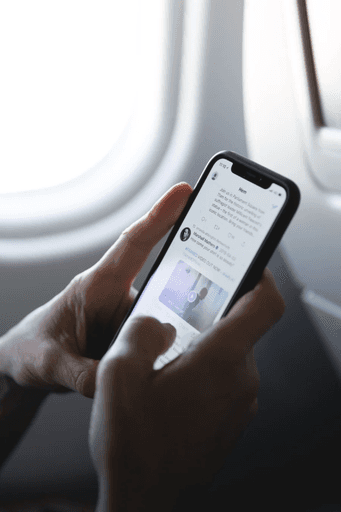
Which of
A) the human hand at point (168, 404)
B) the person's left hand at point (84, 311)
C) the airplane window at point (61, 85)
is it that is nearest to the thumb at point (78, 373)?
the person's left hand at point (84, 311)

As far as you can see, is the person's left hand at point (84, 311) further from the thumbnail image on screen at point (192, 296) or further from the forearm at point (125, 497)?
the forearm at point (125, 497)

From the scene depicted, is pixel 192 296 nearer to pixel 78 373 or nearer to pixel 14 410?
pixel 78 373

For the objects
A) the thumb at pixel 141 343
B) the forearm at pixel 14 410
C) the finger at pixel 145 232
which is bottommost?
the forearm at pixel 14 410

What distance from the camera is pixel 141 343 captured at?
0.42 metres

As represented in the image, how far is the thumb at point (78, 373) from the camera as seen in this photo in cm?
53

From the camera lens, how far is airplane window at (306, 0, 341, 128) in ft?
1.74

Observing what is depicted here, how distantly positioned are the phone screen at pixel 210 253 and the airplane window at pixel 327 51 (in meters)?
0.15

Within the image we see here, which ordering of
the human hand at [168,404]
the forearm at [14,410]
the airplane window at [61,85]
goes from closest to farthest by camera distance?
the human hand at [168,404] < the forearm at [14,410] < the airplane window at [61,85]

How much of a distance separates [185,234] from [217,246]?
6 centimetres

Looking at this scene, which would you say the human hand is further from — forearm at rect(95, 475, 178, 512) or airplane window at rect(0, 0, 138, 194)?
airplane window at rect(0, 0, 138, 194)

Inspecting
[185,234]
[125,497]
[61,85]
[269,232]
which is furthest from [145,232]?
[61,85]

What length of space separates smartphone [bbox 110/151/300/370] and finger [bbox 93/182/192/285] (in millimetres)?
18

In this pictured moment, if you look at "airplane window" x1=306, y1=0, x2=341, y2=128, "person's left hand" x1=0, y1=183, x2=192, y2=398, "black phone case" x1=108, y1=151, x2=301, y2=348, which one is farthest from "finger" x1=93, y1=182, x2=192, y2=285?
"airplane window" x1=306, y1=0, x2=341, y2=128

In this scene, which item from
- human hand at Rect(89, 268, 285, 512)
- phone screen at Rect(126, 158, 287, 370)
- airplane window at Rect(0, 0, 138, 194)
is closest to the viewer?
human hand at Rect(89, 268, 285, 512)
